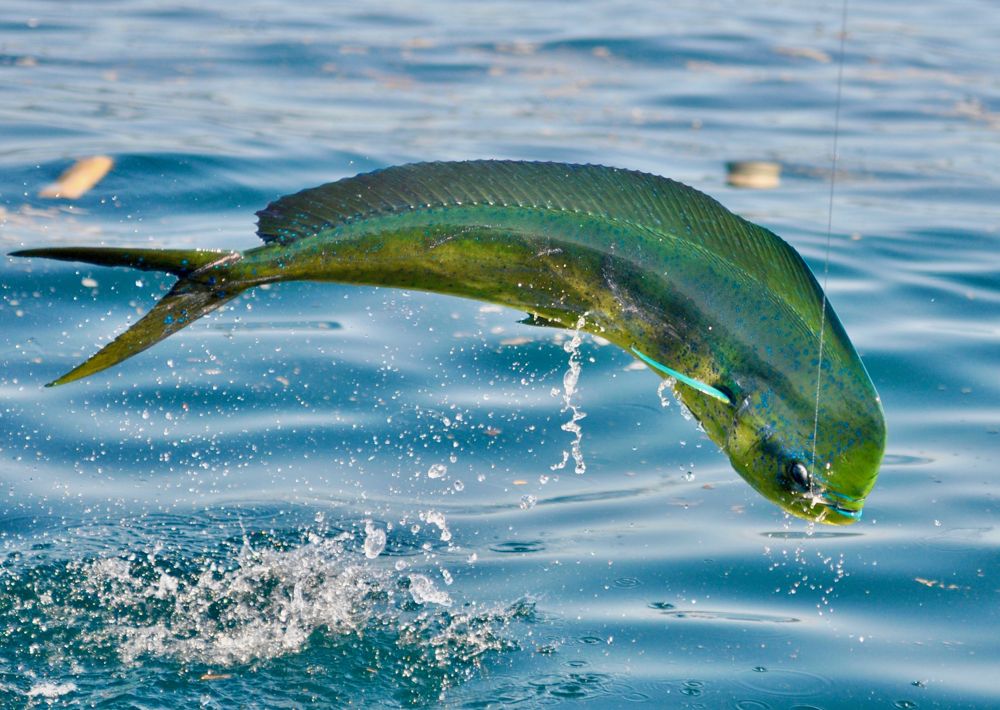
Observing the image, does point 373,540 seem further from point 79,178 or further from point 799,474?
point 79,178

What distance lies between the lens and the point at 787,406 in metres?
3.81

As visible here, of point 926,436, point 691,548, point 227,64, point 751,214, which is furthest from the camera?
point 227,64

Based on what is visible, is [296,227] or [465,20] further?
[465,20]

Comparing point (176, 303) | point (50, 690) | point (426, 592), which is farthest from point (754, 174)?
point (50, 690)

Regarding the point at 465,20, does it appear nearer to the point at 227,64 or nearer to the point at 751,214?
the point at 227,64

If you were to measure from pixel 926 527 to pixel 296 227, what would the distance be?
2.94m

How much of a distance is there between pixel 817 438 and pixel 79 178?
656 centimetres

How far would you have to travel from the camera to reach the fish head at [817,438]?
375 cm

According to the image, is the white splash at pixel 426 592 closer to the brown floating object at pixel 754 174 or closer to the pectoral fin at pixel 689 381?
the pectoral fin at pixel 689 381

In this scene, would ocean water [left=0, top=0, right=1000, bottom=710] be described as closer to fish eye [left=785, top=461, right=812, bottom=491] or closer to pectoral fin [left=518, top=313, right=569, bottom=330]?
fish eye [left=785, top=461, right=812, bottom=491]

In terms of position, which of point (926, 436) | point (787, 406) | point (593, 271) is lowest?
point (926, 436)

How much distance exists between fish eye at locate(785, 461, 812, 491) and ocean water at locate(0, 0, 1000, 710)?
798mm

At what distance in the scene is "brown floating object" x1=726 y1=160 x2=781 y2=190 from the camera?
35.2 feet

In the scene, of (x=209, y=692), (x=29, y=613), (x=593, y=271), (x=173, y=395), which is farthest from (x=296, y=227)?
(x=173, y=395)
